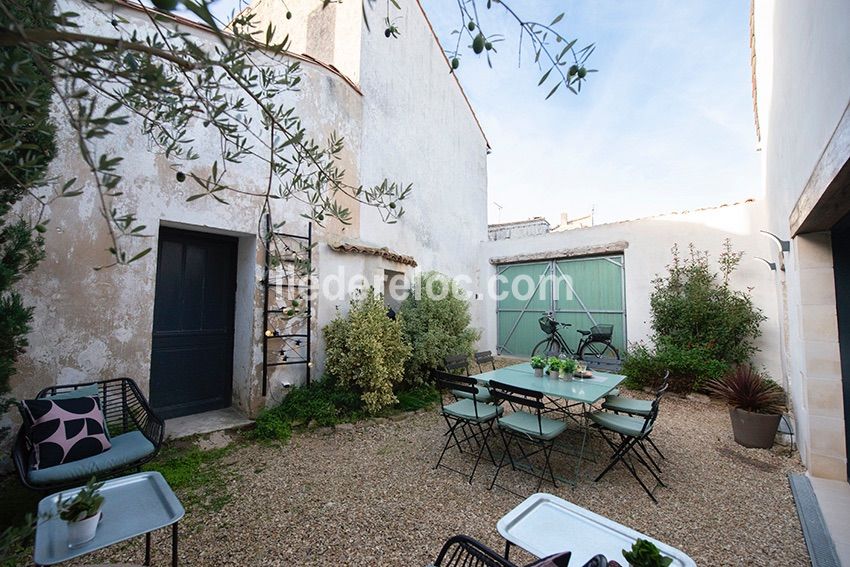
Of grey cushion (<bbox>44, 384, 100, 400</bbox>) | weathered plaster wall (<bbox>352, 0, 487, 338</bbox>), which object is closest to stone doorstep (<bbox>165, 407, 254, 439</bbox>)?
grey cushion (<bbox>44, 384, 100, 400</bbox>)

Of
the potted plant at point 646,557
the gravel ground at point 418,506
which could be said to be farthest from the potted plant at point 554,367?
the potted plant at point 646,557

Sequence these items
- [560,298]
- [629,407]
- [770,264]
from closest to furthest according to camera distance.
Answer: [629,407], [770,264], [560,298]

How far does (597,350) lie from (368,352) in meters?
5.46

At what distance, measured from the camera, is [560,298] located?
8.79 m

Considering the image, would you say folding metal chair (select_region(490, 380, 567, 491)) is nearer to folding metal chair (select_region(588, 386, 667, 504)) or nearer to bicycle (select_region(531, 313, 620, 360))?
folding metal chair (select_region(588, 386, 667, 504))

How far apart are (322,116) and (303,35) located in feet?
11.7

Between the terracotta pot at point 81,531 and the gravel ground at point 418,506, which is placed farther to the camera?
the gravel ground at point 418,506

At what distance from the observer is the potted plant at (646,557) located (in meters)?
1.16

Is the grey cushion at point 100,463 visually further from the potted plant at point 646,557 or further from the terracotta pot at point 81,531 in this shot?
the potted plant at point 646,557

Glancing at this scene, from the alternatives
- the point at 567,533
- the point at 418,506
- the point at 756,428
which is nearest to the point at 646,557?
the point at 567,533

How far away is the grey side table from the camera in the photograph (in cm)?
164

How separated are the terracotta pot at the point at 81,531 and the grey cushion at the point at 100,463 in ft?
4.19

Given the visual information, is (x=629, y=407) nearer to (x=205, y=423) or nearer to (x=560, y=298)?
(x=205, y=423)

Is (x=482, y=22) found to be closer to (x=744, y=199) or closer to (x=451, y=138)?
(x=744, y=199)
